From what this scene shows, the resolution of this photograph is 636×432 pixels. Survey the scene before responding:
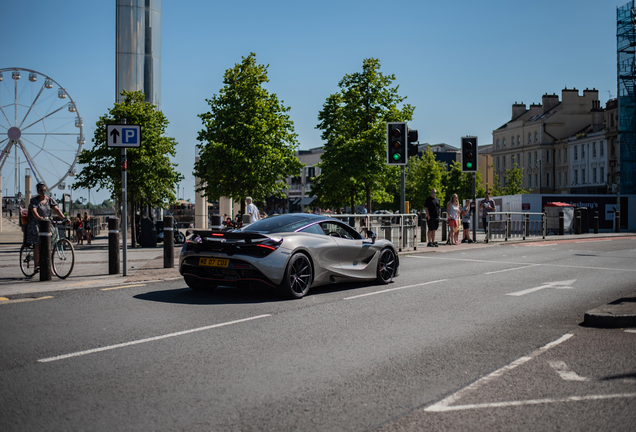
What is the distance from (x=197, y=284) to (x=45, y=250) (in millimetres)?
3165

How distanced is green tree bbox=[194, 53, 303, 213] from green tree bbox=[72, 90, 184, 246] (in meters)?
2.14

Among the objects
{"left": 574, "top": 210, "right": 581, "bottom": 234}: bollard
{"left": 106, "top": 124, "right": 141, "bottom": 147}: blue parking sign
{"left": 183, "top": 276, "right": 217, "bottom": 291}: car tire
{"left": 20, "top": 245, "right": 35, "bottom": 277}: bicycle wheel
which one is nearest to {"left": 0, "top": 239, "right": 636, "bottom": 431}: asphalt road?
{"left": 183, "top": 276, "right": 217, "bottom": 291}: car tire

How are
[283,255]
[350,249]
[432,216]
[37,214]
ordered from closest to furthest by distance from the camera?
[283,255] < [350,249] < [37,214] < [432,216]

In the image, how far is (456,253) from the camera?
18.4 meters

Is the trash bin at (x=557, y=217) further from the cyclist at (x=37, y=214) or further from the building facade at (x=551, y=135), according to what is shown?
the building facade at (x=551, y=135)

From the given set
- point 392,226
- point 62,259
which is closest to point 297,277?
point 62,259

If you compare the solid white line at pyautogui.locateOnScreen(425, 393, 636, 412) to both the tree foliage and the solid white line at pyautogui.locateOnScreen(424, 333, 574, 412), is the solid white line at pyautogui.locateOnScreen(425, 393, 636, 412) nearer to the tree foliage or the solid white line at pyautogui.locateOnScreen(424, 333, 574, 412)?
the solid white line at pyautogui.locateOnScreen(424, 333, 574, 412)

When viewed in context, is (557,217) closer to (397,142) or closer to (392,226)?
(392,226)

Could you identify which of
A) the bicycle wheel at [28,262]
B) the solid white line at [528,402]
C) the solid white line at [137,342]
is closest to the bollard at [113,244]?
the bicycle wheel at [28,262]

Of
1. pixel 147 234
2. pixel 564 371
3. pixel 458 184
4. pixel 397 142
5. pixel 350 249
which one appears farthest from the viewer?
pixel 458 184

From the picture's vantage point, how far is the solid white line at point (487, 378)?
400cm

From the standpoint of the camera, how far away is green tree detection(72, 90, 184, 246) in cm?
2644

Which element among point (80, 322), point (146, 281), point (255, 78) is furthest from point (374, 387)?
point (255, 78)

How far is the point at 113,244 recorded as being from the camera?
37.8 feet
